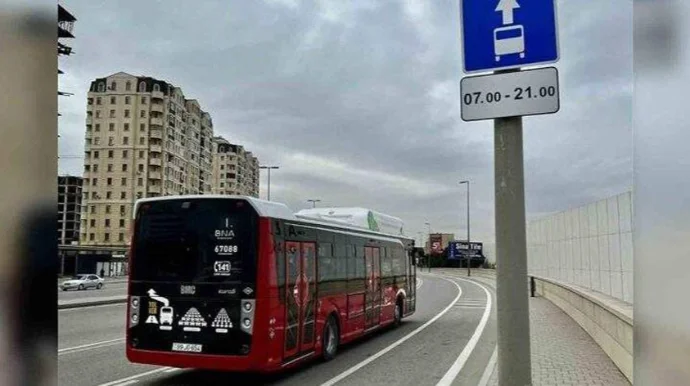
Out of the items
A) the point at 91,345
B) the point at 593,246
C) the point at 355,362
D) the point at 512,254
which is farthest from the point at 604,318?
the point at 91,345

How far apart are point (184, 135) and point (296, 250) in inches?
4317

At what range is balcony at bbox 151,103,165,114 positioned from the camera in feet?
341

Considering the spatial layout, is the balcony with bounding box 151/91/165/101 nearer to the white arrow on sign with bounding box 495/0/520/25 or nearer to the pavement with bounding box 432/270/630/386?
the pavement with bounding box 432/270/630/386

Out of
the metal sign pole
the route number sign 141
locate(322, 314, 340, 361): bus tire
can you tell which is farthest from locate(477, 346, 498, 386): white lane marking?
the route number sign 141

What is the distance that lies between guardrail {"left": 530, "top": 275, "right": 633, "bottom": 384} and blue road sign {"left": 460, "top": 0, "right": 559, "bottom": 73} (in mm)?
2306

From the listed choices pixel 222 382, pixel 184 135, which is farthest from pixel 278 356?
pixel 184 135

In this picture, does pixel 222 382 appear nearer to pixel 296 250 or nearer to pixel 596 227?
pixel 296 250

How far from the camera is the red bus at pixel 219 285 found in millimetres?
8766

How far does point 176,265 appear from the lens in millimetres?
9336

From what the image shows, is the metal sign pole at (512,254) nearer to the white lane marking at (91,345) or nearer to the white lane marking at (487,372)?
the white lane marking at (487,372)

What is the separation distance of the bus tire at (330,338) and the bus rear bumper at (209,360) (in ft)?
8.01

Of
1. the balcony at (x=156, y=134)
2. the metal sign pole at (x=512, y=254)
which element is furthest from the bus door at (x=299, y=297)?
the balcony at (x=156, y=134)

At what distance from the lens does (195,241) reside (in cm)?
930

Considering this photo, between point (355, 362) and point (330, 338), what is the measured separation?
0.73m
